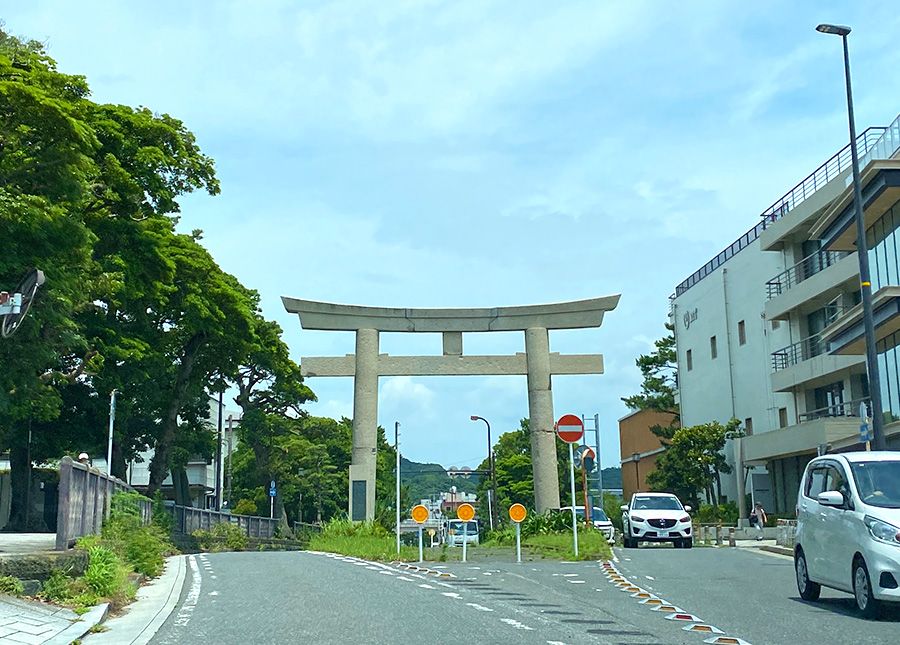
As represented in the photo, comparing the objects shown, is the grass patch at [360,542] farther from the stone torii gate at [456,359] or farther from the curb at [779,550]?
the curb at [779,550]

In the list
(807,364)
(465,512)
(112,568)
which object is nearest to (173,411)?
(465,512)

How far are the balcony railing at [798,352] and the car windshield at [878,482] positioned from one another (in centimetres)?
3338

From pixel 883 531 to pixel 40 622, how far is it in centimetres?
887

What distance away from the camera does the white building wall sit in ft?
171

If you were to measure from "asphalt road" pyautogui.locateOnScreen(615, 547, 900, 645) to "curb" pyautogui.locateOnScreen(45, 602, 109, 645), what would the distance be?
6.35 metres

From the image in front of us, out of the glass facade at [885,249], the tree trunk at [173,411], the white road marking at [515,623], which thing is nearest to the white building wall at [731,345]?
the glass facade at [885,249]

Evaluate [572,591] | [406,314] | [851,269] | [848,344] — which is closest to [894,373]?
[848,344]

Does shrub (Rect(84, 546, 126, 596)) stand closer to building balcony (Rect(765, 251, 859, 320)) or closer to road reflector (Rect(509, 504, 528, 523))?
road reflector (Rect(509, 504, 528, 523))

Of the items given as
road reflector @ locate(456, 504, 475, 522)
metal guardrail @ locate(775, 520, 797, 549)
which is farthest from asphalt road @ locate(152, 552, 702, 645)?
metal guardrail @ locate(775, 520, 797, 549)

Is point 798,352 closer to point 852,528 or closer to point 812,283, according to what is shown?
point 812,283

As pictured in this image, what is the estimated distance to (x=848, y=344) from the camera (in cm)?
3409

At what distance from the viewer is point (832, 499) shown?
39.1 ft

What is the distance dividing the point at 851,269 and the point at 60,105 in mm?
30902

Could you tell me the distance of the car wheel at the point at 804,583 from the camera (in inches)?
526
